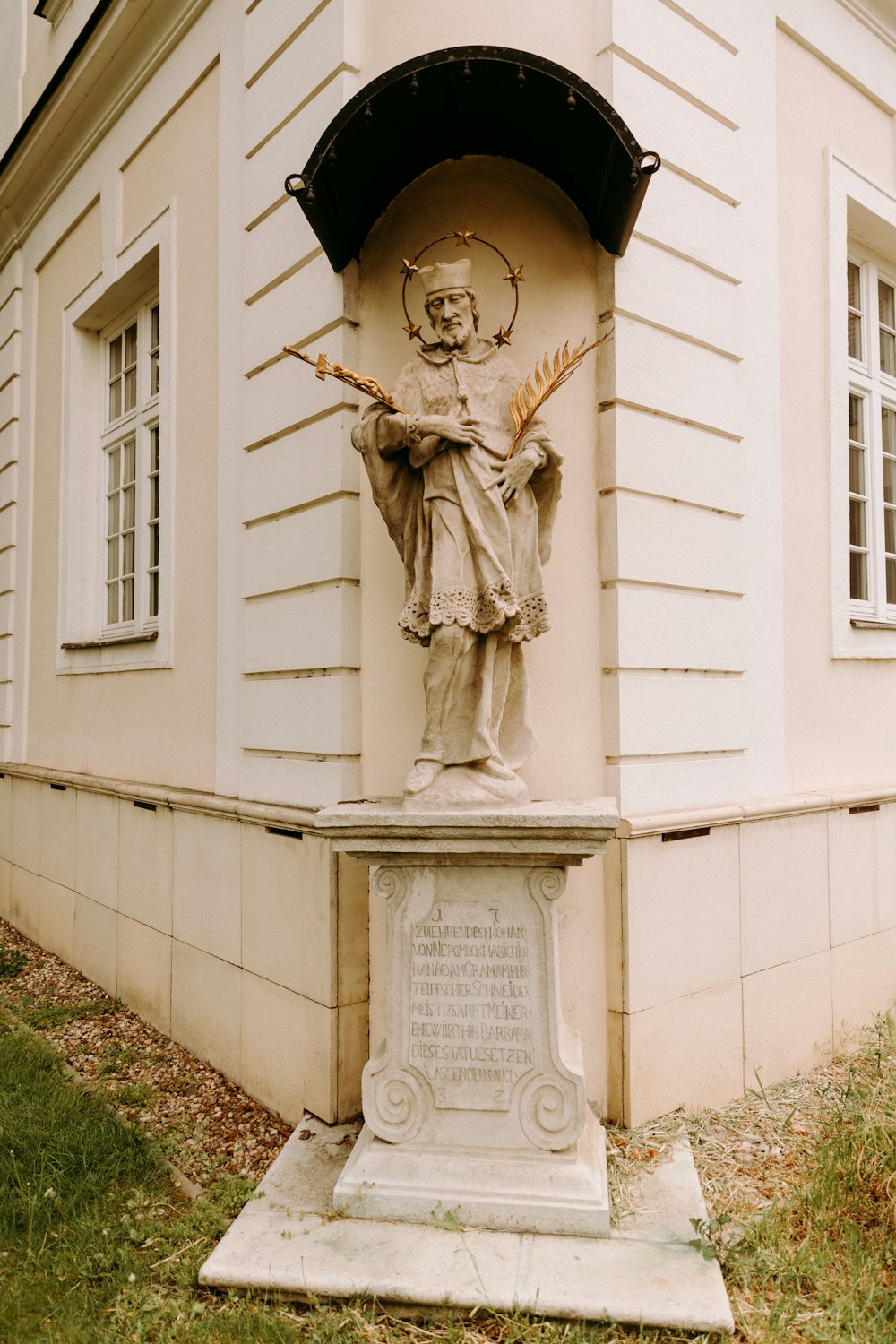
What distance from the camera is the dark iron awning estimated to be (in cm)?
329

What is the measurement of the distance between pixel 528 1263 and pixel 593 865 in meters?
1.43

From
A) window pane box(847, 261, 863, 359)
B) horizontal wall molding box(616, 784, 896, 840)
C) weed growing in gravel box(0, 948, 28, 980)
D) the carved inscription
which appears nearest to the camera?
the carved inscription

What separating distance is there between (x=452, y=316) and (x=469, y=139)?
0.91m

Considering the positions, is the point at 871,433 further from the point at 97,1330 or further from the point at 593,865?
the point at 97,1330

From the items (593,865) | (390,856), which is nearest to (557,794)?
(593,865)

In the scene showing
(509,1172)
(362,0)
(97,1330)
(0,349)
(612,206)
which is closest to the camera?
(97,1330)

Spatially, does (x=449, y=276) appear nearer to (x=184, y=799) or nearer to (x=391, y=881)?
(x=391, y=881)

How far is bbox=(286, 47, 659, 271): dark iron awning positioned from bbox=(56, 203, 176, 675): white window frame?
2677 mm

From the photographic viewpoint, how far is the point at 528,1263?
280 cm

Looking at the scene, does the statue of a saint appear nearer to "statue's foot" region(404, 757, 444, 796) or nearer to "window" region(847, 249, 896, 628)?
"statue's foot" region(404, 757, 444, 796)

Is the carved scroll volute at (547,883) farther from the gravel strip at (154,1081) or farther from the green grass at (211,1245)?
the gravel strip at (154,1081)

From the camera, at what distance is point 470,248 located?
3.93 metres

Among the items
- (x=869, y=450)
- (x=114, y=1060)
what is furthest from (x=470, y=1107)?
(x=869, y=450)

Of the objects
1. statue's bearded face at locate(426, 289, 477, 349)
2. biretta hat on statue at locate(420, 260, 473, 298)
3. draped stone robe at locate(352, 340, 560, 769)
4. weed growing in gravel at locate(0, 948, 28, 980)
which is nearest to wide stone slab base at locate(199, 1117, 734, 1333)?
draped stone robe at locate(352, 340, 560, 769)
